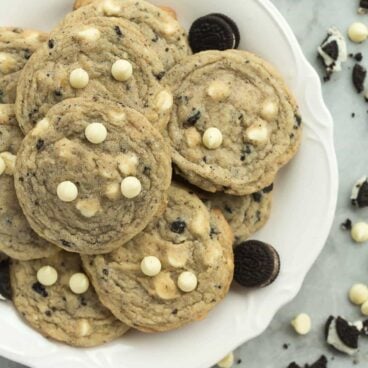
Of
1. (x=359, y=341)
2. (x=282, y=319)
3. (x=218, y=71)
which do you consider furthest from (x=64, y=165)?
(x=359, y=341)

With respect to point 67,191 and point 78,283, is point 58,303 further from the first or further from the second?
point 67,191

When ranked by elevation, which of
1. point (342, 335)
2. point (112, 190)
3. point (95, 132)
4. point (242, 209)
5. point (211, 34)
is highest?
point (211, 34)

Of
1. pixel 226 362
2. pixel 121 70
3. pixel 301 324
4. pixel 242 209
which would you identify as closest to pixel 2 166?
pixel 121 70

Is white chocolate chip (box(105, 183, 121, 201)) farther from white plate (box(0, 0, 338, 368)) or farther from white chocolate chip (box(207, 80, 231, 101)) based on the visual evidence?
white plate (box(0, 0, 338, 368))

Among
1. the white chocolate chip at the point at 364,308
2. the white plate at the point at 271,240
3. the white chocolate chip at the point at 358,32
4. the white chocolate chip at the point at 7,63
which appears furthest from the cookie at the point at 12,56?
the white chocolate chip at the point at 364,308

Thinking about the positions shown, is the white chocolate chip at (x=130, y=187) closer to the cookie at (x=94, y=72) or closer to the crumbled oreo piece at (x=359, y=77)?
the cookie at (x=94, y=72)

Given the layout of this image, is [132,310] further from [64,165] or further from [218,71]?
[218,71]
